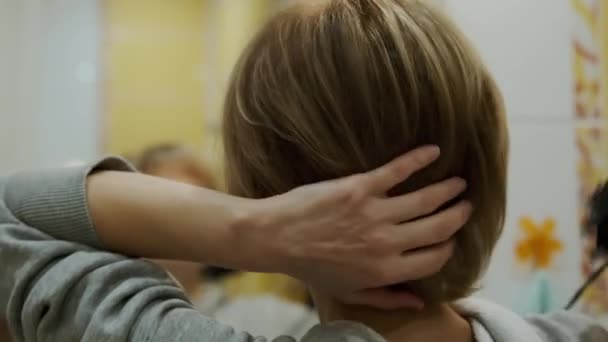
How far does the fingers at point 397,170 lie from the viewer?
1.71 feet

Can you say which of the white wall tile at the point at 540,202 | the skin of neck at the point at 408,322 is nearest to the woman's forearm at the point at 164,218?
the skin of neck at the point at 408,322

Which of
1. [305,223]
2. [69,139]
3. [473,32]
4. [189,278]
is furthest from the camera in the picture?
[69,139]

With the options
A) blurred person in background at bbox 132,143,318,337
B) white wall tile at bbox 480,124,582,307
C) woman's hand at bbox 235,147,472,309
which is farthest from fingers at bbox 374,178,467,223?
blurred person in background at bbox 132,143,318,337

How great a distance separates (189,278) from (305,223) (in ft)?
3.00

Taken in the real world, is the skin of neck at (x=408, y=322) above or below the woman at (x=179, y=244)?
below

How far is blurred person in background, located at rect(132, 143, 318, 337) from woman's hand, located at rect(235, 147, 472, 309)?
31.1 inches

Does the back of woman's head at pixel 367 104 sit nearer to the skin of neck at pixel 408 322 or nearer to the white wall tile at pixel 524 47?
the skin of neck at pixel 408 322

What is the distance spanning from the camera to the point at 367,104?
529 mm

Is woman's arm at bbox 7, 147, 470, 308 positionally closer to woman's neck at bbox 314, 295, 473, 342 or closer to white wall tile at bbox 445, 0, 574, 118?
woman's neck at bbox 314, 295, 473, 342

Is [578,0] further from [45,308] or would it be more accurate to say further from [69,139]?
[69,139]

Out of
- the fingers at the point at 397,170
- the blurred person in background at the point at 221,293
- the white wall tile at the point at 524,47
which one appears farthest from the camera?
the blurred person in background at the point at 221,293

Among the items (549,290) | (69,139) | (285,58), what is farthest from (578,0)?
(69,139)

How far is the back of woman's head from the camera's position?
53 cm

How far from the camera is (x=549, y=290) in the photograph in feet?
2.88
